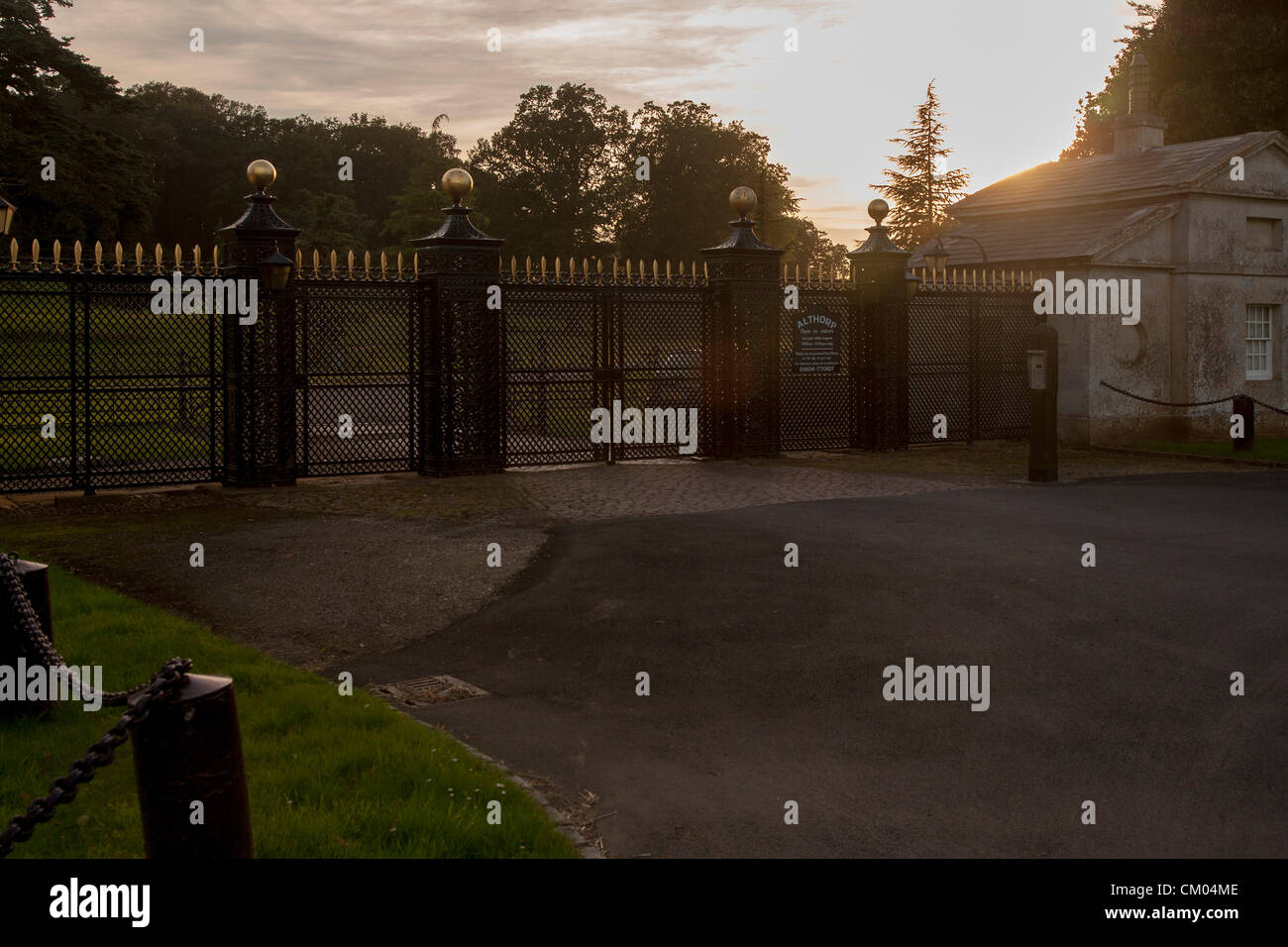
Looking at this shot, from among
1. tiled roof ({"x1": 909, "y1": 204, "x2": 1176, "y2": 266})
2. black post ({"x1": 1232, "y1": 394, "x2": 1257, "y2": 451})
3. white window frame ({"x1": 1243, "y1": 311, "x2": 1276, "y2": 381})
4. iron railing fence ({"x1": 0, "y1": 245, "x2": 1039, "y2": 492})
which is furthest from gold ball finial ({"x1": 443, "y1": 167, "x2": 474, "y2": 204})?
white window frame ({"x1": 1243, "y1": 311, "x2": 1276, "y2": 381})

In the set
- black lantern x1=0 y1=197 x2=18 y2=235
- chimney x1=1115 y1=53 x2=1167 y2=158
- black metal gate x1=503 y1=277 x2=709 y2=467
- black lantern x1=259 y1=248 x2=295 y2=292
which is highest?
chimney x1=1115 y1=53 x2=1167 y2=158

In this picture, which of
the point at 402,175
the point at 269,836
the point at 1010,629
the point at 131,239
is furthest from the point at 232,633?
the point at 402,175

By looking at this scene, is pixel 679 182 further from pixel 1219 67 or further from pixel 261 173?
pixel 261 173

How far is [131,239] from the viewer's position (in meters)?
57.3

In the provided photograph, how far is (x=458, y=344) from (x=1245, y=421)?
14287 mm

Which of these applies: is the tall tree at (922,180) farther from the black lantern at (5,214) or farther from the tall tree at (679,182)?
the black lantern at (5,214)

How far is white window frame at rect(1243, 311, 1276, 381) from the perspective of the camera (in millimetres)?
25562

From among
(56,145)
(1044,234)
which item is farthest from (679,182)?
(1044,234)

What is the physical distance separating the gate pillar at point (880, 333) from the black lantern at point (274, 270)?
9599 millimetres

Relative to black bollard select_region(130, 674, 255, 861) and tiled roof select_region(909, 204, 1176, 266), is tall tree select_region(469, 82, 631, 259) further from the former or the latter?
black bollard select_region(130, 674, 255, 861)

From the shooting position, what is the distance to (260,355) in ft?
51.3

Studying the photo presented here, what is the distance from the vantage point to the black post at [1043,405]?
17266 millimetres

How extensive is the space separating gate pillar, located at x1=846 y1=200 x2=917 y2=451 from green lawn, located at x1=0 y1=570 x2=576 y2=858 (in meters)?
15.3

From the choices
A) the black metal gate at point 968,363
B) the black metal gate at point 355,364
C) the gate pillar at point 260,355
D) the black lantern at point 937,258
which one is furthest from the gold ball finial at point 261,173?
the black lantern at point 937,258
